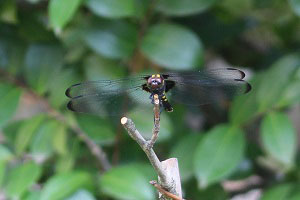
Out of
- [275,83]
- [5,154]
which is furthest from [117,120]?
[275,83]

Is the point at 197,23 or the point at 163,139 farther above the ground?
the point at 197,23

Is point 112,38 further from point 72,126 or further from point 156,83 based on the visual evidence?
point 156,83

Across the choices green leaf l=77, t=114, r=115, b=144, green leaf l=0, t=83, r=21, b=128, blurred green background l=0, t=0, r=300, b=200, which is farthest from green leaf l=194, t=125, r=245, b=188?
green leaf l=0, t=83, r=21, b=128

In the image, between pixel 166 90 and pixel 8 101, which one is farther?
pixel 8 101

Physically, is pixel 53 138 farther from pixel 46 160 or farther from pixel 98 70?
pixel 98 70

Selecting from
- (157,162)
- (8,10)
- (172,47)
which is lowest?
(157,162)

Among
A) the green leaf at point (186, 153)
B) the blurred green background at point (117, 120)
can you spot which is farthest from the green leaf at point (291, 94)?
the green leaf at point (186, 153)

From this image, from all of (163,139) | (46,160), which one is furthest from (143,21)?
(46,160)
